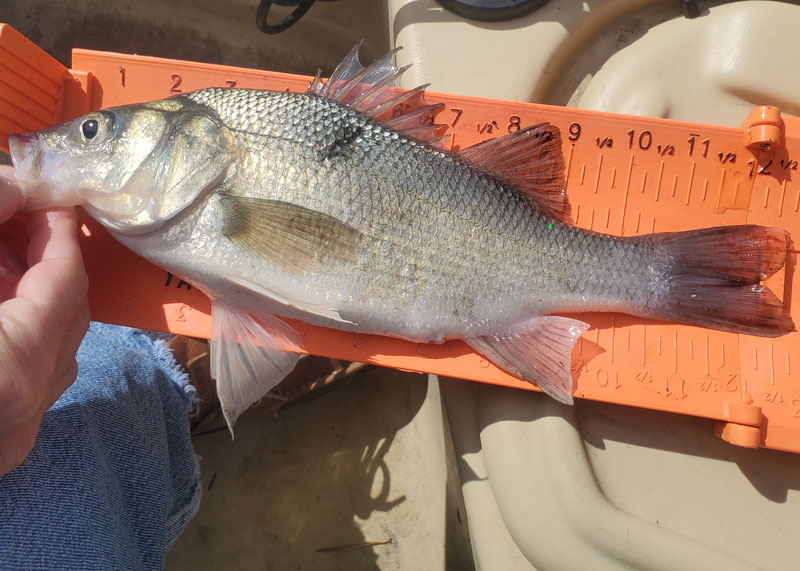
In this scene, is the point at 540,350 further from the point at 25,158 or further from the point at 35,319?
the point at 25,158

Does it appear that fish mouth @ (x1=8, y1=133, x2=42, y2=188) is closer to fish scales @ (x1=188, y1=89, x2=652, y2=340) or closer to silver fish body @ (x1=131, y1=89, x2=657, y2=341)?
silver fish body @ (x1=131, y1=89, x2=657, y2=341)

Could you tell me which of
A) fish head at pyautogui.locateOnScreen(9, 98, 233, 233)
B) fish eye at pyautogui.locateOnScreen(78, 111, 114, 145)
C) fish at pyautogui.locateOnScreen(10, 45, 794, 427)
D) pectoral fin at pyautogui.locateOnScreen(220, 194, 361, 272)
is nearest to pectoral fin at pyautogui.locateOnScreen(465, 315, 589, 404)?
fish at pyautogui.locateOnScreen(10, 45, 794, 427)

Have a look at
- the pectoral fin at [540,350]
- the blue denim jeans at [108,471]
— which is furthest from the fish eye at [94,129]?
the pectoral fin at [540,350]

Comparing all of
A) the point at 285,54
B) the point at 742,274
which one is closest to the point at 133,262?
the point at 285,54

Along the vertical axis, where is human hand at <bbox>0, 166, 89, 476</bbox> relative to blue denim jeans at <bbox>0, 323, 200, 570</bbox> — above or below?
above

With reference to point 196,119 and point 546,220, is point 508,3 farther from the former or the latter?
point 196,119

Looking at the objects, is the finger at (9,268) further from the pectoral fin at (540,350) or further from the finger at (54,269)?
the pectoral fin at (540,350)
